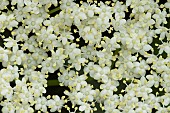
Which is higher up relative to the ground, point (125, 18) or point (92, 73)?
point (125, 18)

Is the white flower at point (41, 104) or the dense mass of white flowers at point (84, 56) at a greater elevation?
the dense mass of white flowers at point (84, 56)

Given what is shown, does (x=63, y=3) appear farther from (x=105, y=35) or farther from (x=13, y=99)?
(x=13, y=99)

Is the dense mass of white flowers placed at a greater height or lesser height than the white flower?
greater

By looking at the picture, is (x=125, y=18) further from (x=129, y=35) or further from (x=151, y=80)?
(x=151, y=80)

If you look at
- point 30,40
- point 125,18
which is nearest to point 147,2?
point 125,18

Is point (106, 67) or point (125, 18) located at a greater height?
point (125, 18)

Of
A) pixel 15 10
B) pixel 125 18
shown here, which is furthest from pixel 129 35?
pixel 15 10
